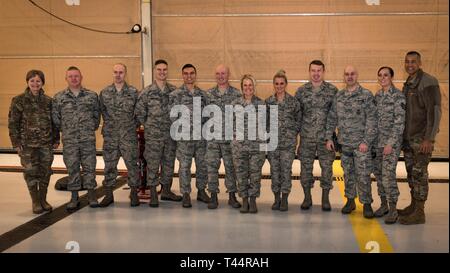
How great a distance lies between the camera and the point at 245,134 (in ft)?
16.9

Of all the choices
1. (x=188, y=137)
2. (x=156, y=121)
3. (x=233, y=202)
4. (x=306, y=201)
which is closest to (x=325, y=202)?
(x=306, y=201)

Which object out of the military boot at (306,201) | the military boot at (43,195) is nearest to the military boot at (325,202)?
the military boot at (306,201)

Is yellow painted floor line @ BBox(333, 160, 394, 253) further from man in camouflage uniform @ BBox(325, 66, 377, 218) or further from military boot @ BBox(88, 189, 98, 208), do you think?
Result: military boot @ BBox(88, 189, 98, 208)

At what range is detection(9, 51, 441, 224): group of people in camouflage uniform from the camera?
482cm

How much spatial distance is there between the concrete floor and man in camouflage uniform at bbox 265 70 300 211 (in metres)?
0.47

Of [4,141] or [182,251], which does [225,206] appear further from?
[4,141]

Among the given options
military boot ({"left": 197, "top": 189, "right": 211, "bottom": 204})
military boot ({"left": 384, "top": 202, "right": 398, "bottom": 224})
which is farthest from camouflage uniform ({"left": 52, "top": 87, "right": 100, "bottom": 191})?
military boot ({"left": 384, "top": 202, "right": 398, "bottom": 224})

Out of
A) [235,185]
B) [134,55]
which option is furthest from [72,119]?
[134,55]

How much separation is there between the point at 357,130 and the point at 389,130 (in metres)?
0.32

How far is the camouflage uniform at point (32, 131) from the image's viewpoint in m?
5.27

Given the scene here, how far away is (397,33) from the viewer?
29.4ft

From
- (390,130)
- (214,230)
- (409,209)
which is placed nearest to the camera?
(214,230)

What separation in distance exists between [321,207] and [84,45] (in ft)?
20.9

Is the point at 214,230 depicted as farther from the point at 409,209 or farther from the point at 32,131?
the point at 32,131
